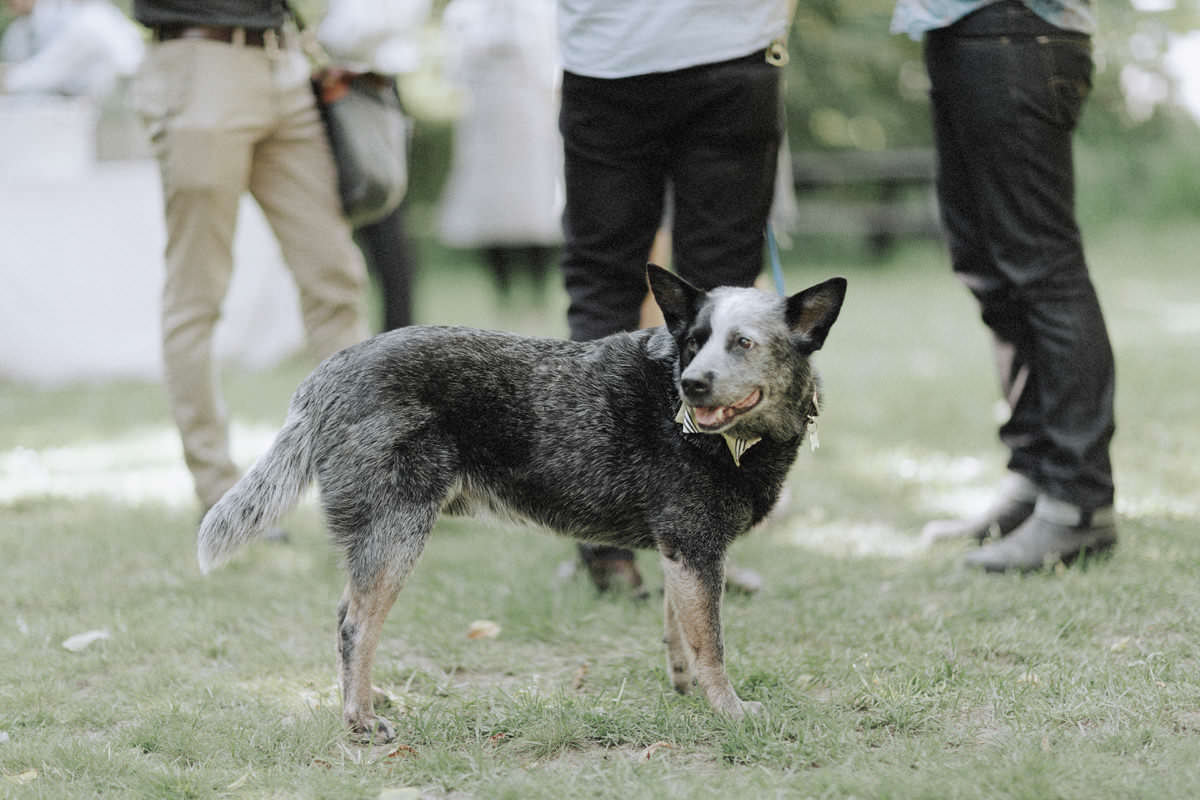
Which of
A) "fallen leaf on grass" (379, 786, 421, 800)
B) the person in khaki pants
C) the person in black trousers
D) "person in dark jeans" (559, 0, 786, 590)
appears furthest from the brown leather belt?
"fallen leaf on grass" (379, 786, 421, 800)

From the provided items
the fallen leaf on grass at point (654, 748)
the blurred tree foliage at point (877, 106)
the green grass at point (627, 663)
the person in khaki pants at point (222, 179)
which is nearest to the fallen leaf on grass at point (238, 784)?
the green grass at point (627, 663)

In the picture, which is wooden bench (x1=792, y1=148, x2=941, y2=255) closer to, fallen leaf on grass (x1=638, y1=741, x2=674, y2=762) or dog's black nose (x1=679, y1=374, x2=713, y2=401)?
dog's black nose (x1=679, y1=374, x2=713, y2=401)

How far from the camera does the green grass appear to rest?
2.36 meters

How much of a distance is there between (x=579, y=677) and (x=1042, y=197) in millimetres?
2001

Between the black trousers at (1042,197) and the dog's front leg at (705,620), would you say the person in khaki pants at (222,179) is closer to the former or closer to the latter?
the dog's front leg at (705,620)

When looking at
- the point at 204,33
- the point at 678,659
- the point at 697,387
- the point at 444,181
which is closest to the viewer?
the point at 697,387

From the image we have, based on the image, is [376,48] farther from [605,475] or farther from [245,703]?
[245,703]

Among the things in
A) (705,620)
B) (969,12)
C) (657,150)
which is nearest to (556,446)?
(705,620)

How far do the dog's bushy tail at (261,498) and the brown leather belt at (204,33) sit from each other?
5.59ft

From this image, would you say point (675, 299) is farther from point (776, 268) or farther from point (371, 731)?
point (371, 731)

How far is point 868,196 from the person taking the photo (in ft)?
49.5

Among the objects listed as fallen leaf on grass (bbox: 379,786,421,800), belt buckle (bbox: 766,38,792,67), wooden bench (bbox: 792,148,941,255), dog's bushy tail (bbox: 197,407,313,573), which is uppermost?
belt buckle (bbox: 766,38,792,67)

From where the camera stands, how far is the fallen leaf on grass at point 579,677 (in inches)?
115

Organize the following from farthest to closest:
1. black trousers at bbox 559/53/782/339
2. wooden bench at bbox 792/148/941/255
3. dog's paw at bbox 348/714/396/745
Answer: wooden bench at bbox 792/148/941/255
black trousers at bbox 559/53/782/339
dog's paw at bbox 348/714/396/745
